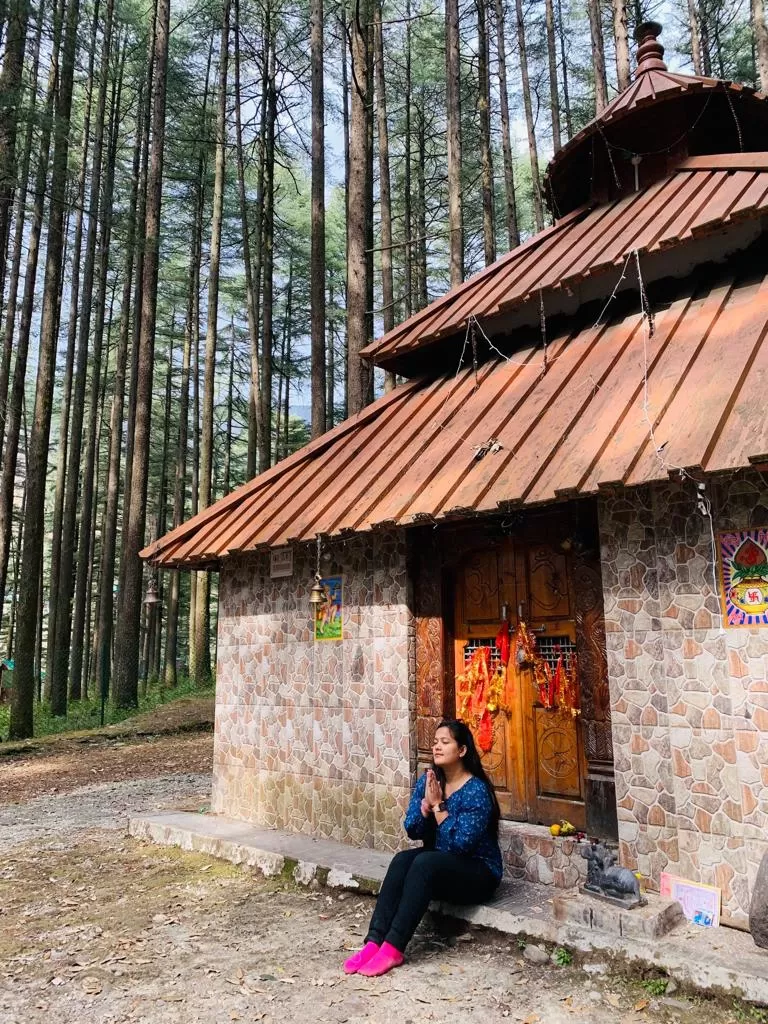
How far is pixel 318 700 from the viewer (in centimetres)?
675

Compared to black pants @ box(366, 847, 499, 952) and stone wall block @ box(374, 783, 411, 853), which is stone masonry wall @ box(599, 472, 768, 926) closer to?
black pants @ box(366, 847, 499, 952)

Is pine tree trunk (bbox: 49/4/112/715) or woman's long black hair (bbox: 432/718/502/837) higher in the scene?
pine tree trunk (bbox: 49/4/112/715)

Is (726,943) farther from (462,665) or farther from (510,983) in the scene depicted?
(462,665)

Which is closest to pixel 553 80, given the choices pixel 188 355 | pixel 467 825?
pixel 188 355

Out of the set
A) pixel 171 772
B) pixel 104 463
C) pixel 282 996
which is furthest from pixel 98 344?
pixel 282 996

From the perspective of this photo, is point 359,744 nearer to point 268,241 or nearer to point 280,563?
point 280,563

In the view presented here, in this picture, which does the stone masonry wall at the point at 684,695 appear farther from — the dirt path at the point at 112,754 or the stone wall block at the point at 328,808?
the dirt path at the point at 112,754

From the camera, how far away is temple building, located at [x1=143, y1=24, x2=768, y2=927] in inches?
173

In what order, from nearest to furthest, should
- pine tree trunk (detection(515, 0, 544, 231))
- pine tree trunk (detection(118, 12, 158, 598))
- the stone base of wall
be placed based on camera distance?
the stone base of wall < pine tree trunk (detection(118, 12, 158, 598)) < pine tree trunk (detection(515, 0, 544, 231))

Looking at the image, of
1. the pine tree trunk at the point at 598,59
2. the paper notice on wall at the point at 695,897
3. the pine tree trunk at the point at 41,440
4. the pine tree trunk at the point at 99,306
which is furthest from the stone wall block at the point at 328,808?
the pine tree trunk at the point at 99,306

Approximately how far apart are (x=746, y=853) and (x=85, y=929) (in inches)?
175

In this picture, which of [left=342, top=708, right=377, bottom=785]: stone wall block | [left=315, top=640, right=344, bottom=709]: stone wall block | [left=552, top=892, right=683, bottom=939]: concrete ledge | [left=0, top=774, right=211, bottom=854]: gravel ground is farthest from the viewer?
[left=0, top=774, right=211, bottom=854]: gravel ground

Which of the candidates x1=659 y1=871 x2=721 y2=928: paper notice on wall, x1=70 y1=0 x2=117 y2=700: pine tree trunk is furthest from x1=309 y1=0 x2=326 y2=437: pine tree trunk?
x1=659 y1=871 x2=721 y2=928: paper notice on wall

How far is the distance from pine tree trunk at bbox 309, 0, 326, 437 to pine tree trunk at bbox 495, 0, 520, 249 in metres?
4.79
